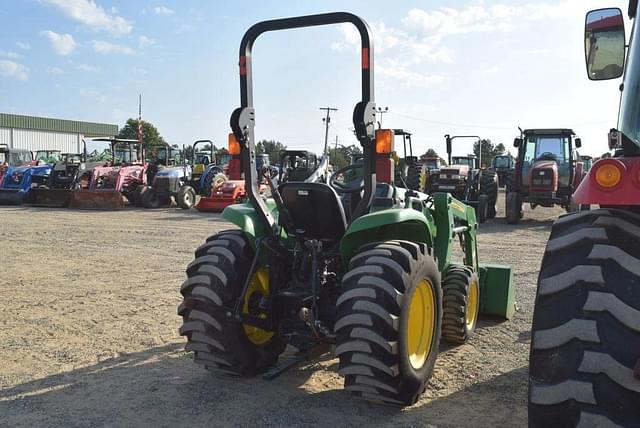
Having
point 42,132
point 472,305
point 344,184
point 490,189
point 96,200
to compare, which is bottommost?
point 472,305

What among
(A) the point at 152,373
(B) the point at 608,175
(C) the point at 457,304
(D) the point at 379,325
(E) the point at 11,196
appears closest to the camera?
(B) the point at 608,175

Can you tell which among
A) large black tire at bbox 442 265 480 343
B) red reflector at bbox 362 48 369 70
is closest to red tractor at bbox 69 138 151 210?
large black tire at bbox 442 265 480 343

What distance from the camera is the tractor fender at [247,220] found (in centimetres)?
431

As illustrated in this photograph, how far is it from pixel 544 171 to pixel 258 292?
12742mm

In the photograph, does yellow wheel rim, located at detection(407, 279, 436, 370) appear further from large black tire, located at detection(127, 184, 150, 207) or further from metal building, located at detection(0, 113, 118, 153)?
metal building, located at detection(0, 113, 118, 153)

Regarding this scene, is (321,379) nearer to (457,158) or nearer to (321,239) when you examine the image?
(321,239)

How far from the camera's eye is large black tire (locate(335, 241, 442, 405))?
3.53 m

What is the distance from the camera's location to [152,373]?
14.9 feet

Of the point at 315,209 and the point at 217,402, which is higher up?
the point at 315,209

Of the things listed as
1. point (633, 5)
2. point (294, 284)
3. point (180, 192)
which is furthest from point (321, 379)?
point (180, 192)

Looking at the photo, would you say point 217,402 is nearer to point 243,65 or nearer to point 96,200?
point 243,65

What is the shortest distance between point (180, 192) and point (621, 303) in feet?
60.6

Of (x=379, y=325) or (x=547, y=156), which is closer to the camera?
Result: (x=379, y=325)

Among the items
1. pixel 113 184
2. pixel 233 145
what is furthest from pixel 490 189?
pixel 233 145
